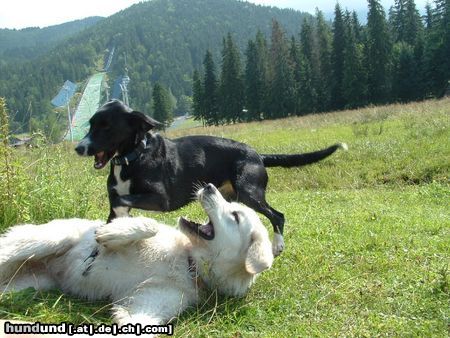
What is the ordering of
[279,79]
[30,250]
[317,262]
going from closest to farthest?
[30,250], [317,262], [279,79]

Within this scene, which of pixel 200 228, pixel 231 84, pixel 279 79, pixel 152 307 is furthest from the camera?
pixel 231 84

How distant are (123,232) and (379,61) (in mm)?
57007

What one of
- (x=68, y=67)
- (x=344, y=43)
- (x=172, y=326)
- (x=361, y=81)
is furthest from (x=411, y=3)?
(x=68, y=67)

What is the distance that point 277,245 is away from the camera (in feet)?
17.0

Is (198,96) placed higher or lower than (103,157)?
lower

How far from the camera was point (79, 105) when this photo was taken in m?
6.89

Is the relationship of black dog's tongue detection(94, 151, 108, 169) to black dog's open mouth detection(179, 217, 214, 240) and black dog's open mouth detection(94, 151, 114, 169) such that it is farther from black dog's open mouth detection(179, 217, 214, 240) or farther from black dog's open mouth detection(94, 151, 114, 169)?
black dog's open mouth detection(179, 217, 214, 240)

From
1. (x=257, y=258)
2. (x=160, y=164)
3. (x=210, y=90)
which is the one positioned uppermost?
(x=210, y=90)

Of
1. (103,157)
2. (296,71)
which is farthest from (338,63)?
(103,157)

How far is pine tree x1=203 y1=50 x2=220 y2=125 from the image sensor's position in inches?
2687

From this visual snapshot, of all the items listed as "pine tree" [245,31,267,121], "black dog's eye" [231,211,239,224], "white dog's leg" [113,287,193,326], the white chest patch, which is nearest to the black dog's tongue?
the white chest patch

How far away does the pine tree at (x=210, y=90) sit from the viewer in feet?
224

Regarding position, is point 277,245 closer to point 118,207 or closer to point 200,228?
point 200,228

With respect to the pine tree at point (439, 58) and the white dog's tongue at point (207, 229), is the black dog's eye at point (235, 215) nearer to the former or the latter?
the white dog's tongue at point (207, 229)
